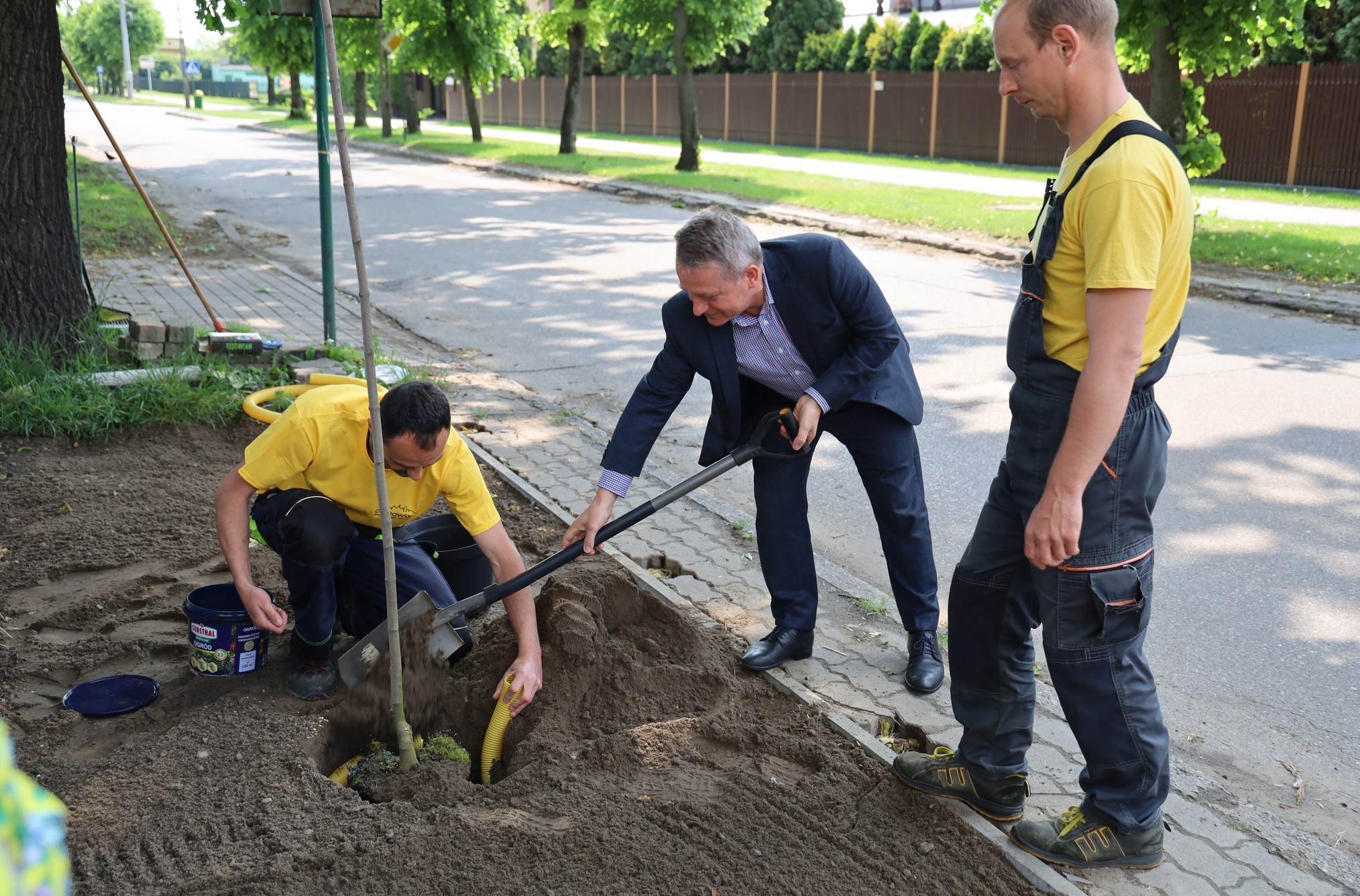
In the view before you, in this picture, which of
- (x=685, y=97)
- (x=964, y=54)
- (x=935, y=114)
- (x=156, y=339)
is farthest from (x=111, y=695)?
(x=964, y=54)

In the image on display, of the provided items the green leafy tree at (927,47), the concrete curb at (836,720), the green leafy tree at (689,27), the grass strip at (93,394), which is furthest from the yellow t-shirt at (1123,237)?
the green leafy tree at (927,47)

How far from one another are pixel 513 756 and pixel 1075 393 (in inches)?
74.1

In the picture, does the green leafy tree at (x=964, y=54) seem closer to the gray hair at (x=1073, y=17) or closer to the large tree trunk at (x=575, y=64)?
the large tree trunk at (x=575, y=64)

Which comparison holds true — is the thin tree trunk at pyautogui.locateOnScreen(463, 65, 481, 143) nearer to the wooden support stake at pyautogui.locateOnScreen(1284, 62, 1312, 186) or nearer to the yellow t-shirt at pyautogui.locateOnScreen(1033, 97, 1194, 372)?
the wooden support stake at pyautogui.locateOnScreen(1284, 62, 1312, 186)

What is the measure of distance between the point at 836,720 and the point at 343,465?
1742 mm

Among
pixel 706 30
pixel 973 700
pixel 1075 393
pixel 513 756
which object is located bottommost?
pixel 513 756

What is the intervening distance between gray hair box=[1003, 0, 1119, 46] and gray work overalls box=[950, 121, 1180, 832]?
7.7 inches

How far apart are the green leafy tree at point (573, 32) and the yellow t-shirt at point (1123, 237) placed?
24555 mm

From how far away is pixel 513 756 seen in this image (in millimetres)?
3203

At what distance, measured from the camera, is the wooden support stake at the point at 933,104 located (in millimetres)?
28844

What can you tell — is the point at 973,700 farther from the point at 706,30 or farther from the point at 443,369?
the point at 706,30

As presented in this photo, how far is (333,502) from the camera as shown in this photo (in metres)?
3.54

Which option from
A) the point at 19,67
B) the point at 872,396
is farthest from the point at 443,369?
the point at 872,396

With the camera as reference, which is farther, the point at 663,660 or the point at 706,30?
the point at 706,30
